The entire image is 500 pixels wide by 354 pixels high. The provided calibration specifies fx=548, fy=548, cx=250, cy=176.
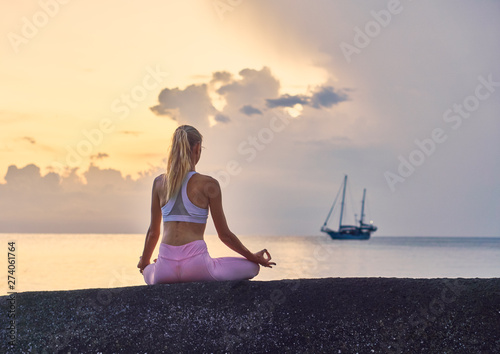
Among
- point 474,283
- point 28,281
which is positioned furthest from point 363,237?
point 474,283

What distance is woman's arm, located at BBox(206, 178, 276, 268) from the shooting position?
5359 millimetres

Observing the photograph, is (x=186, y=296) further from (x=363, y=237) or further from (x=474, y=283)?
(x=363, y=237)

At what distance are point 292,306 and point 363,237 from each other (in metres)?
85.9

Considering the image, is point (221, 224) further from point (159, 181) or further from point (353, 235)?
point (353, 235)

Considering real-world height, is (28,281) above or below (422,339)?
above

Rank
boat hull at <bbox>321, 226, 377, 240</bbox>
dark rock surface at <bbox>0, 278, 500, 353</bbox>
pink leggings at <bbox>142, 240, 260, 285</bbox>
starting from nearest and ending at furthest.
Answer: dark rock surface at <bbox>0, 278, 500, 353</bbox> < pink leggings at <bbox>142, 240, 260, 285</bbox> < boat hull at <bbox>321, 226, 377, 240</bbox>

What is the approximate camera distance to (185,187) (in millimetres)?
5398

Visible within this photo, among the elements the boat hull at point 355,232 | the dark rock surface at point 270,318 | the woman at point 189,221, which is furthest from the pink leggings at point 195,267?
the boat hull at point 355,232

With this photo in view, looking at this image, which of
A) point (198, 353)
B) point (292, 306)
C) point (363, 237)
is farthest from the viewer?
point (363, 237)

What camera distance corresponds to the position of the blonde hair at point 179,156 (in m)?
5.33

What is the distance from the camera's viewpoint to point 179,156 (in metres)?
5.38

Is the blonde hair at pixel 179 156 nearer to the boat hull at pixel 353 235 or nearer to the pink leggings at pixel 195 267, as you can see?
the pink leggings at pixel 195 267

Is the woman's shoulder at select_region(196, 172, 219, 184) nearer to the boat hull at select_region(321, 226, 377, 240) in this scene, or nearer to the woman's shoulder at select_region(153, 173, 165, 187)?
the woman's shoulder at select_region(153, 173, 165, 187)

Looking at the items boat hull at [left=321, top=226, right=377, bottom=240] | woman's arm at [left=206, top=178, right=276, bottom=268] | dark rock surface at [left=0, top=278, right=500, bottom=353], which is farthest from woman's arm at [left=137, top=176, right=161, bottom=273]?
boat hull at [left=321, top=226, right=377, bottom=240]
